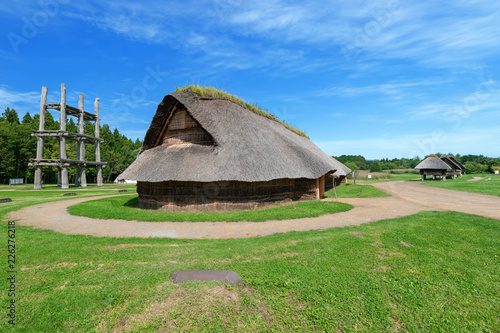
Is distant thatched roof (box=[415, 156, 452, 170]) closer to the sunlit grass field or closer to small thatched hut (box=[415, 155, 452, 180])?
small thatched hut (box=[415, 155, 452, 180])

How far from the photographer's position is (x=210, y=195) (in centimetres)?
1375

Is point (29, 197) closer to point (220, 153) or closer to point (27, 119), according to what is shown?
point (220, 153)

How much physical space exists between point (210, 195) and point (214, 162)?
195 centimetres

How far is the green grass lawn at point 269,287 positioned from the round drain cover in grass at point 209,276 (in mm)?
171

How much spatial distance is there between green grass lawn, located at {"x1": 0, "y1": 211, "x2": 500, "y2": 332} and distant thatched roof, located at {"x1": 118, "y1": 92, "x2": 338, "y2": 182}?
6.05m

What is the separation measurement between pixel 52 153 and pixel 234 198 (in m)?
60.3

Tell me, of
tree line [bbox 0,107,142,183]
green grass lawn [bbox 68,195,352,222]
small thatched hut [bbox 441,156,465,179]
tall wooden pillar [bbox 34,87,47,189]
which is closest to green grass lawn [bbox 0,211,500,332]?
green grass lawn [bbox 68,195,352,222]

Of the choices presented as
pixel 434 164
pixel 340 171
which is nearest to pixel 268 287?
pixel 340 171

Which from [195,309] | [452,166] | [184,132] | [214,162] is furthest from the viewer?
[452,166]

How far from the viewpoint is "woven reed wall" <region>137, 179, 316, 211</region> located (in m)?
13.8

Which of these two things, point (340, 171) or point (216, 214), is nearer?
point (216, 214)

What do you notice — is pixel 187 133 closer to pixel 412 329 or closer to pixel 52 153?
pixel 412 329

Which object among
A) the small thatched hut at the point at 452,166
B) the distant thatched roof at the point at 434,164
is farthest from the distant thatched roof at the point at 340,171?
the small thatched hut at the point at 452,166

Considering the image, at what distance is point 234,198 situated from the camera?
45.8 feet
